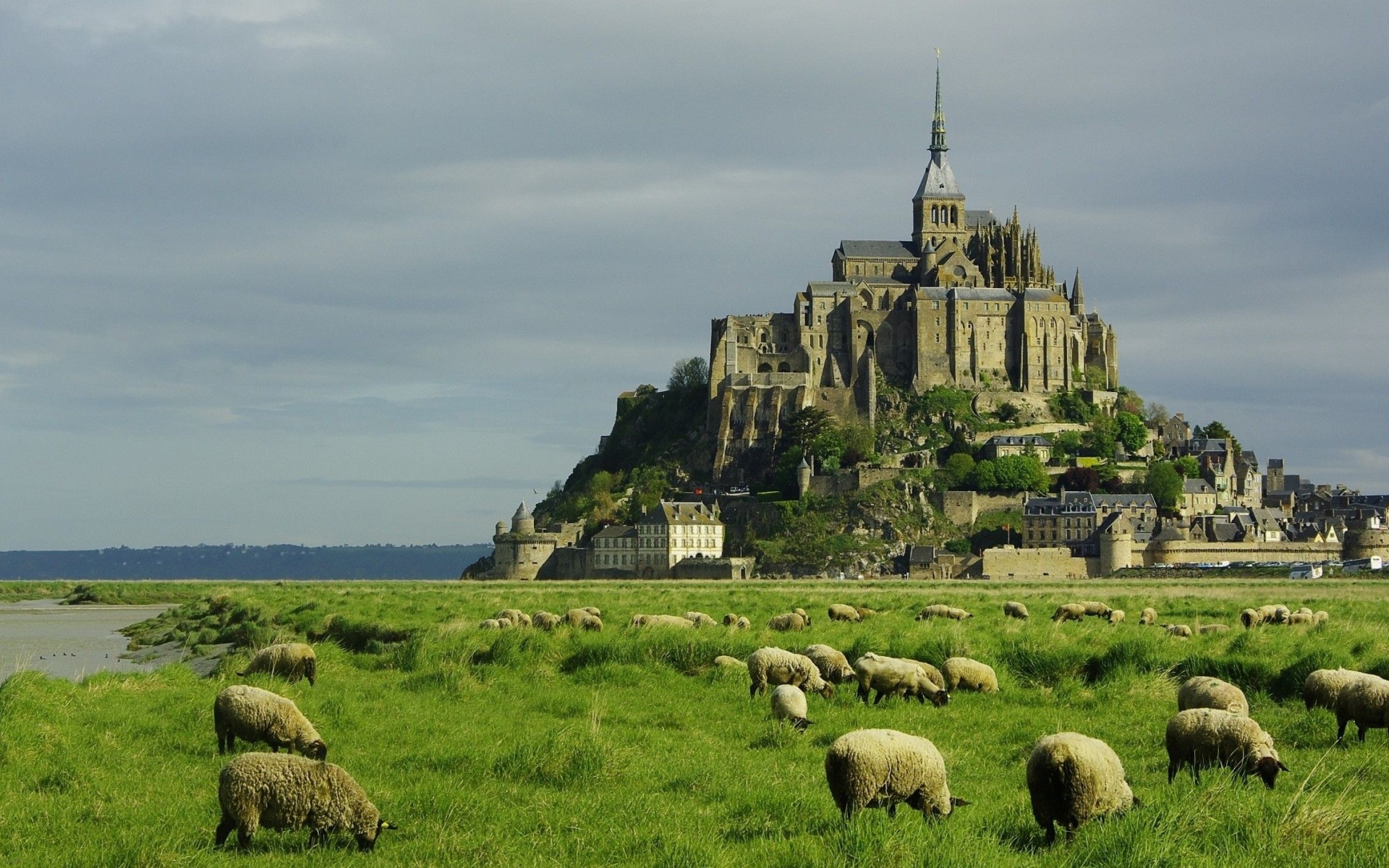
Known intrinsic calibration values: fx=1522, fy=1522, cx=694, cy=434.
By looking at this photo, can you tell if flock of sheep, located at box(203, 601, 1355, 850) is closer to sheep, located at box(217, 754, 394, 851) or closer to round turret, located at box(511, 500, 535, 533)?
sheep, located at box(217, 754, 394, 851)

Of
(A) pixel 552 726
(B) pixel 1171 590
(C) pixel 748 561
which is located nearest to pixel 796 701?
(A) pixel 552 726

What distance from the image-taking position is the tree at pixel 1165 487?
109 metres

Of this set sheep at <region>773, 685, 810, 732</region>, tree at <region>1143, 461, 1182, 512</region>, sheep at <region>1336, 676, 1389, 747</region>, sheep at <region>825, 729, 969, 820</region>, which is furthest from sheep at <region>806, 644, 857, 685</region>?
tree at <region>1143, 461, 1182, 512</region>

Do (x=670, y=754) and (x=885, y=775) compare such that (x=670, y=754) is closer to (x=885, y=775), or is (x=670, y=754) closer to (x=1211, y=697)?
(x=885, y=775)

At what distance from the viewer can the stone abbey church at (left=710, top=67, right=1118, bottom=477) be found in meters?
120

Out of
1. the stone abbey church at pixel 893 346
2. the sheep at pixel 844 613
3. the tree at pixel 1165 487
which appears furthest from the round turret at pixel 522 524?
the sheep at pixel 844 613

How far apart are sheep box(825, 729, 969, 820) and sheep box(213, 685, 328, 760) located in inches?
249

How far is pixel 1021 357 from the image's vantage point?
399 feet

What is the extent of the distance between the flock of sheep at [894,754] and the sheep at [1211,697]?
20 millimetres

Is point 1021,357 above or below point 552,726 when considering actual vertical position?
above

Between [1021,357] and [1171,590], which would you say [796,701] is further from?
[1021,357]

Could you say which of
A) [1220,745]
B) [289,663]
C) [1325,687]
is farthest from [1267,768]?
[289,663]

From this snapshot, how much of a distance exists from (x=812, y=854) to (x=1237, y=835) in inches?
131

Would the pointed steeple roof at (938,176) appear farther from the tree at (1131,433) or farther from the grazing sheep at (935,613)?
the grazing sheep at (935,613)
